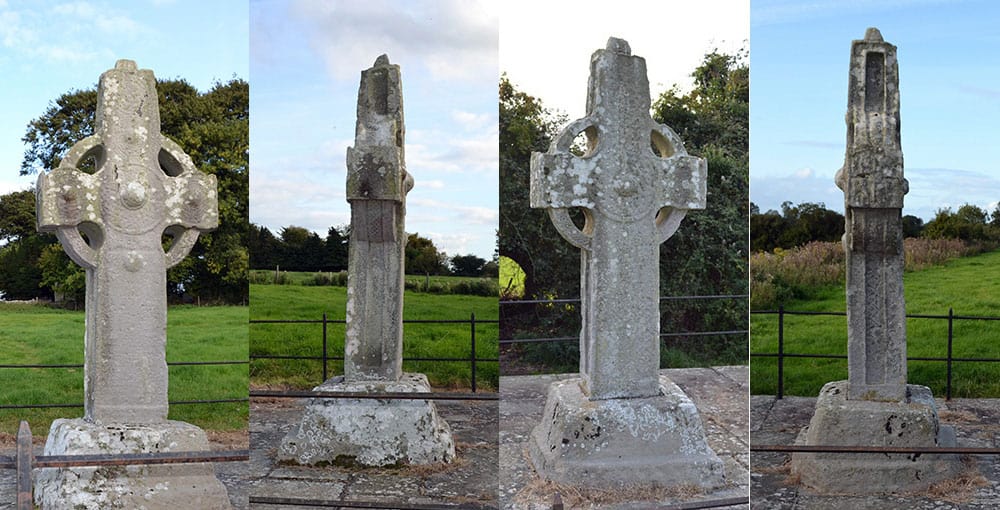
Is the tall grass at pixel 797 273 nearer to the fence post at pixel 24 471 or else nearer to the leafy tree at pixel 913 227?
the leafy tree at pixel 913 227

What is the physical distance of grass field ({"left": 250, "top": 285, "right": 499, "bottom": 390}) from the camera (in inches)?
397

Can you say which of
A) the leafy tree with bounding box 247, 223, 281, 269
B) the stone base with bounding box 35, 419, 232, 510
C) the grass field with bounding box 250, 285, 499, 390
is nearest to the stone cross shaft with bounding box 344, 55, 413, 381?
the stone base with bounding box 35, 419, 232, 510

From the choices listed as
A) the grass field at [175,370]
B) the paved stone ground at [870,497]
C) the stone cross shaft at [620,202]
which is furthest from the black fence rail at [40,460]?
the grass field at [175,370]

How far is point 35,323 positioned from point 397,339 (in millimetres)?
6953

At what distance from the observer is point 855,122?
225 inches

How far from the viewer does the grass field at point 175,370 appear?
380 inches

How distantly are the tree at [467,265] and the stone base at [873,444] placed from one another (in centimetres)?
558

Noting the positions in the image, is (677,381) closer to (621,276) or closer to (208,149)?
(621,276)

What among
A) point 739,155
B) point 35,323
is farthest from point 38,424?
point 739,155

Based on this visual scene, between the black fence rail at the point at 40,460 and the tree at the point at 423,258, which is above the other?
the tree at the point at 423,258

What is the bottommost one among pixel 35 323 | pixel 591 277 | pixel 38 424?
pixel 38 424

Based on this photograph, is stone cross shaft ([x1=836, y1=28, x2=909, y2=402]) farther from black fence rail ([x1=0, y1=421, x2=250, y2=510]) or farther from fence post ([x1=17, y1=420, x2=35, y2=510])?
Result: fence post ([x1=17, y1=420, x2=35, y2=510])

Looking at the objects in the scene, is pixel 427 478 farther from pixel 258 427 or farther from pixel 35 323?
pixel 35 323

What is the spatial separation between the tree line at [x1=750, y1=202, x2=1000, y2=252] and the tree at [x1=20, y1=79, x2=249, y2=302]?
6128mm
